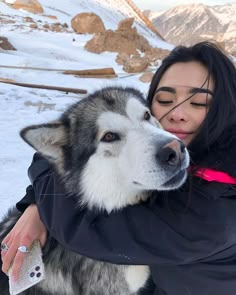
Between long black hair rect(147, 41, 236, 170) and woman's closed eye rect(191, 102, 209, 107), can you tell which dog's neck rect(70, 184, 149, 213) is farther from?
woman's closed eye rect(191, 102, 209, 107)

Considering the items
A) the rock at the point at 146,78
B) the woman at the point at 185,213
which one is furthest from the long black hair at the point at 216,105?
the rock at the point at 146,78

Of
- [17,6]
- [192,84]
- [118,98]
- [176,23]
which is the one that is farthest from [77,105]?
[176,23]

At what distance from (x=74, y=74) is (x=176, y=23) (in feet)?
275

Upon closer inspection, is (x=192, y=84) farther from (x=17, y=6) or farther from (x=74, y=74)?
(x=17, y=6)

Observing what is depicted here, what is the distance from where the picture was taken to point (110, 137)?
1.56 meters

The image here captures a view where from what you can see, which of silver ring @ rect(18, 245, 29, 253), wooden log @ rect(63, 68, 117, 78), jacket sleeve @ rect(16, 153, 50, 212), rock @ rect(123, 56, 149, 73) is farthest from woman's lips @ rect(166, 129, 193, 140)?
rock @ rect(123, 56, 149, 73)

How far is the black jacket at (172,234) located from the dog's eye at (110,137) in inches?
10.9

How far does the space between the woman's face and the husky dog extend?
84 millimetres

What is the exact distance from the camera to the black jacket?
123 cm

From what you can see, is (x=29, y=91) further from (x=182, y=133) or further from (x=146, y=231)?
(x=146, y=231)

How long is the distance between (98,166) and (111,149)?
9 cm

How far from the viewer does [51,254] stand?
1.62m

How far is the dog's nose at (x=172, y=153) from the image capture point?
130cm

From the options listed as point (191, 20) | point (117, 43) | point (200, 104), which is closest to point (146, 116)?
point (200, 104)
